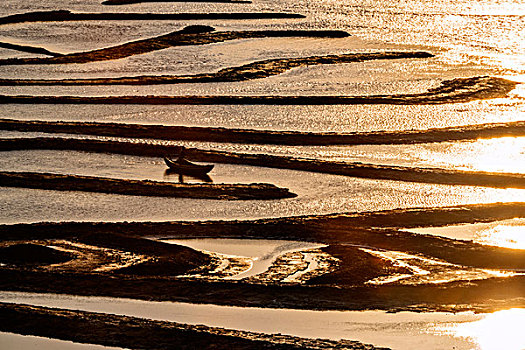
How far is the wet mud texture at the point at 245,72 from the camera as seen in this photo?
76.7ft

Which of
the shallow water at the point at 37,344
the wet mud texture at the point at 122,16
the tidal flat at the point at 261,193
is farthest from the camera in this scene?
the wet mud texture at the point at 122,16

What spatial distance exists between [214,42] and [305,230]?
56.0 feet

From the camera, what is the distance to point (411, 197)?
14.8 m

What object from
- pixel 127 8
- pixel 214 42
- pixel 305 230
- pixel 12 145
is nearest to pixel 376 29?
pixel 214 42

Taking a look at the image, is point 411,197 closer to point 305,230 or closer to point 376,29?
point 305,230

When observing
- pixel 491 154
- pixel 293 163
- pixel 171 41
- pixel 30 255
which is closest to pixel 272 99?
pixel 293 163

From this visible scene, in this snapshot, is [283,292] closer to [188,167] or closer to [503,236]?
[503,236]

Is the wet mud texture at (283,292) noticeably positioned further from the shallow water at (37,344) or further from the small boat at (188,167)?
the small boat at (188,167)

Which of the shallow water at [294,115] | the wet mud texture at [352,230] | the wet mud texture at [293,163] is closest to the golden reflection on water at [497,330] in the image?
the wet mud texture at [352,230]

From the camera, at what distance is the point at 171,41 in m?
29.3

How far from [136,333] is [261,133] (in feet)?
30.1

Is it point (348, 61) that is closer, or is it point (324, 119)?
point (324, 119)

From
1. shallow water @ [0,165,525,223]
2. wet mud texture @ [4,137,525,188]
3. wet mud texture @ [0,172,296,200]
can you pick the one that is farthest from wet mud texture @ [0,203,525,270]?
wet mud texture @ [4,137,525,188]

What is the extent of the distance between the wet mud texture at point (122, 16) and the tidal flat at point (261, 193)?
360 centimetres
